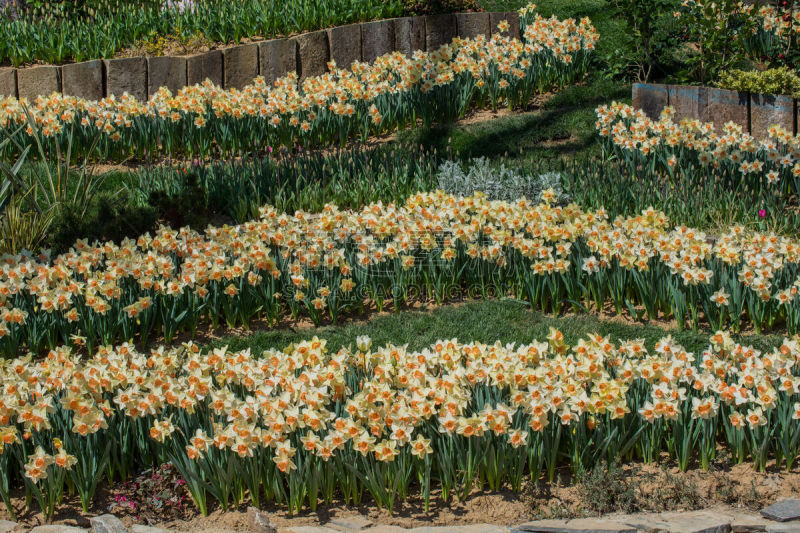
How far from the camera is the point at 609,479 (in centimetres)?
365

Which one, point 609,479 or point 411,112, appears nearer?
point 609,479

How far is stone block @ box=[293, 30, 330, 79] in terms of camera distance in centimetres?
A: 913

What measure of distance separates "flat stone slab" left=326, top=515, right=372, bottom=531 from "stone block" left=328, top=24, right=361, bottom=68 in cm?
640

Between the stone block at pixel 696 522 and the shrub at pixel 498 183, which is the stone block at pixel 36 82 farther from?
the stone block at pixel 696 522

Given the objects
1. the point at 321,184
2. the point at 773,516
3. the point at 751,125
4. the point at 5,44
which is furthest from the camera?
the point at 5,44

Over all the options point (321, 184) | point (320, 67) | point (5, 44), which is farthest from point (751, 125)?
point (5, 44)

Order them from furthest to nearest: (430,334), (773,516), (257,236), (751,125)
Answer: (751,125) < (257,236) < (430,334) < (773,516)

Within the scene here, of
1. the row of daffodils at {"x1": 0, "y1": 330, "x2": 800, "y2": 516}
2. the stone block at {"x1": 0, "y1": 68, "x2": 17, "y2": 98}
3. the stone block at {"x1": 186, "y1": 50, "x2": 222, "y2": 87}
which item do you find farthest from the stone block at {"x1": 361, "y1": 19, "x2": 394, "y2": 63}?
the row of daffodils at {"x1": 0, "y1": 330, "x2": 800, "y2": 516}

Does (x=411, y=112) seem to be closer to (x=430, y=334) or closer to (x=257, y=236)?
(x=257, y=236)

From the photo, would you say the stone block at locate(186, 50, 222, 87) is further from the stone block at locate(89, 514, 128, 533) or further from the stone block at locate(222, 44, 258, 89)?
the stone block at locate(89, 514, 128, 533)

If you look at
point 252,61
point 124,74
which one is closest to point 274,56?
point 252,61

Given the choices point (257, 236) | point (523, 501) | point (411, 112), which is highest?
point (411, 112)

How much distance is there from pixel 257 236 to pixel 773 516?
3271 mm

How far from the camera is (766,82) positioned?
24.7 feet
